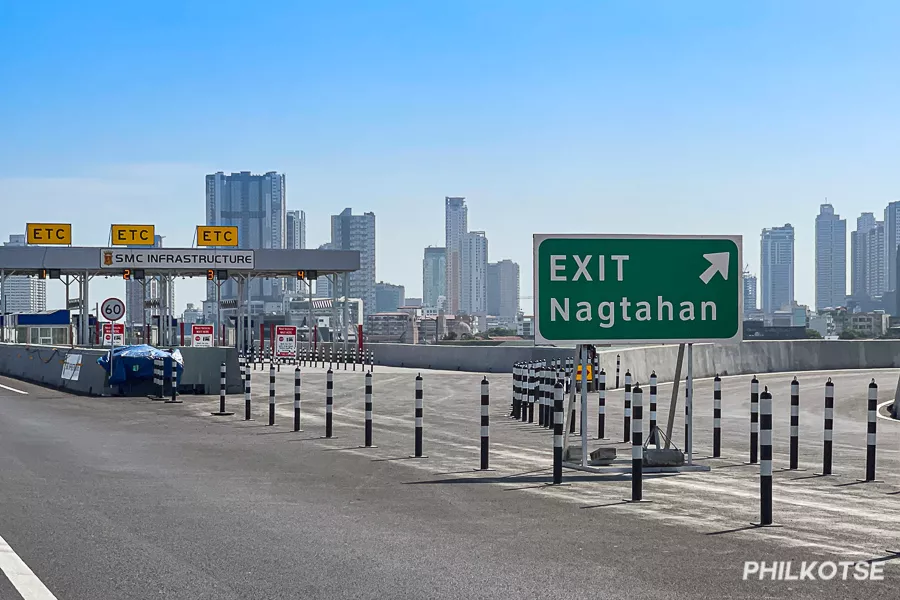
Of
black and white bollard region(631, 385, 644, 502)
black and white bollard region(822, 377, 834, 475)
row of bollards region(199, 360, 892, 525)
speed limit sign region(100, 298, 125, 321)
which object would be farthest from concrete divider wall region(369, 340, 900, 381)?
black and white bollard region(631, 385, 644, 502)

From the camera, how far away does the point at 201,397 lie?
28.2 metres

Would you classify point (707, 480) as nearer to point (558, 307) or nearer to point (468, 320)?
point (558, 307)

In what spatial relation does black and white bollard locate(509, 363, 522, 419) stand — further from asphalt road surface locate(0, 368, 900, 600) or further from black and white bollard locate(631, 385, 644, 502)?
black and white bollard locate(631, 385, 644, 502)

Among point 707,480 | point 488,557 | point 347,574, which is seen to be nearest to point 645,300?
point 707,480

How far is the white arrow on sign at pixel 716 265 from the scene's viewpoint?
14609 mm

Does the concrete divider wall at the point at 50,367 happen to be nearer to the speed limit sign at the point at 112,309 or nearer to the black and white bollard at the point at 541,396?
the speed limit sign at the point at 112,309

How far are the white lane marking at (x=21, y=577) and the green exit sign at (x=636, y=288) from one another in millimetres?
7185

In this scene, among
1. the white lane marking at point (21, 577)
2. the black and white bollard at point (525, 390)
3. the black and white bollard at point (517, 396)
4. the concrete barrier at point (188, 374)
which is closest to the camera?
the white lane marking at point (21, 577)

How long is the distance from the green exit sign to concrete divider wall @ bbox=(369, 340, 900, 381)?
2204 cm

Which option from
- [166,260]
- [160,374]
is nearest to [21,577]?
[160,374]

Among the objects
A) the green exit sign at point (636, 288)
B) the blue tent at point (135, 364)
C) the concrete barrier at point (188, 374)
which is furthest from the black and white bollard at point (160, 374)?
the green exit sign at point (636, 288)

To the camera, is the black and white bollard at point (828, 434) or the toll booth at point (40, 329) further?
the toll booth at point (40, 329)

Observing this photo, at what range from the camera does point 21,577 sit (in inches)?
295

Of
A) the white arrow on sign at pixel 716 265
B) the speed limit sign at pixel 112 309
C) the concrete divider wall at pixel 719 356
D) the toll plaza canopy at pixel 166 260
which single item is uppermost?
the toll plaza canopy at pixel 166 260
